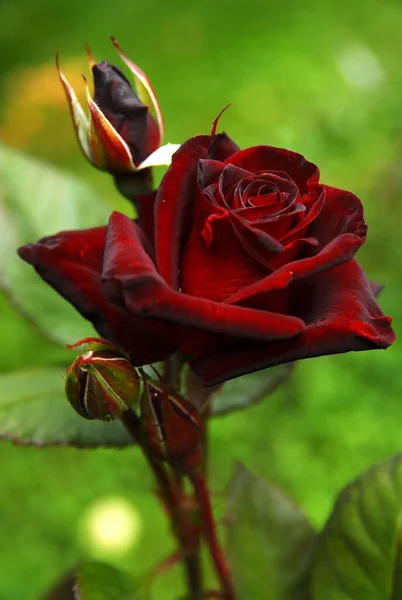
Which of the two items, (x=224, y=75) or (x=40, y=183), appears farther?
(x=224, y=75)

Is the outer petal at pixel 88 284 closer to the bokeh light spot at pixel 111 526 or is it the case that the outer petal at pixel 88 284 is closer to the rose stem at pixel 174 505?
the rose stem at pixel 174 505

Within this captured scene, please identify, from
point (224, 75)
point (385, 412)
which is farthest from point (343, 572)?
point (224, 75)

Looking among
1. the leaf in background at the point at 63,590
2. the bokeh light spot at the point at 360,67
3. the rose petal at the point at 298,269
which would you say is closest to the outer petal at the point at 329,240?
the rose petal at the point at 298,269

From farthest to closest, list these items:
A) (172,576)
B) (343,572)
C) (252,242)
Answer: (172,576)
(343,572)
(252,242)

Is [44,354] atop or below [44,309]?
below

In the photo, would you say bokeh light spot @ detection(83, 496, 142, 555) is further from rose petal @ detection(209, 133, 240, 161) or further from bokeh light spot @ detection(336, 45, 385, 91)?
bokeh light spot @ detection(336, 45, 385, 91)

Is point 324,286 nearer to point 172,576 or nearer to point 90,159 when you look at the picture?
point 90,159

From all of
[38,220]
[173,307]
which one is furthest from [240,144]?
[173,307]
